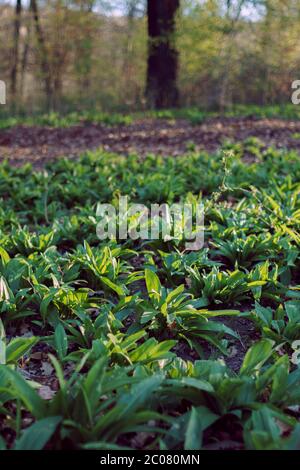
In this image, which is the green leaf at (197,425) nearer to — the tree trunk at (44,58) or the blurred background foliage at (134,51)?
the blurred background foliage at (134,51)

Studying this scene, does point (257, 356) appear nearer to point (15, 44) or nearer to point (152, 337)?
point (152, 337)

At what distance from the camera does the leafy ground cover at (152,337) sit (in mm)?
1856

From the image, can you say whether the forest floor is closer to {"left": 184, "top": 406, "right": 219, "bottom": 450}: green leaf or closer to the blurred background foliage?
the blurred background foliage

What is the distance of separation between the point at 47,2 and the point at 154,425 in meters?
15.1

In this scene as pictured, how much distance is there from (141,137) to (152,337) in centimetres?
714

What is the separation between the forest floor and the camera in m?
8.49

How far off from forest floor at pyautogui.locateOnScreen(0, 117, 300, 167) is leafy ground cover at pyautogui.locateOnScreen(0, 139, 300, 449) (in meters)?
3.32

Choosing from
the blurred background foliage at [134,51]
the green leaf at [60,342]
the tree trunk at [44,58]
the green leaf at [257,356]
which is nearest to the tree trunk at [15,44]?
the blurred background foliage at [134,51]

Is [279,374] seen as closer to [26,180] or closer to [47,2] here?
[26,180]

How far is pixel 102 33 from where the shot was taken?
1680 centimetres

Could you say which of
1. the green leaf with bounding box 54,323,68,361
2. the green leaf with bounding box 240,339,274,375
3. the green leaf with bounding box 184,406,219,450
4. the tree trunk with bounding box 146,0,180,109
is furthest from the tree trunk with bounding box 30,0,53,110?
the green leaf with bounding box 184,406,219,450

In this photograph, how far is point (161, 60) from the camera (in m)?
13.5

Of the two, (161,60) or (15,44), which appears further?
(15,44)

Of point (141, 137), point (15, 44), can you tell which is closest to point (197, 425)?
point (141, 137)
